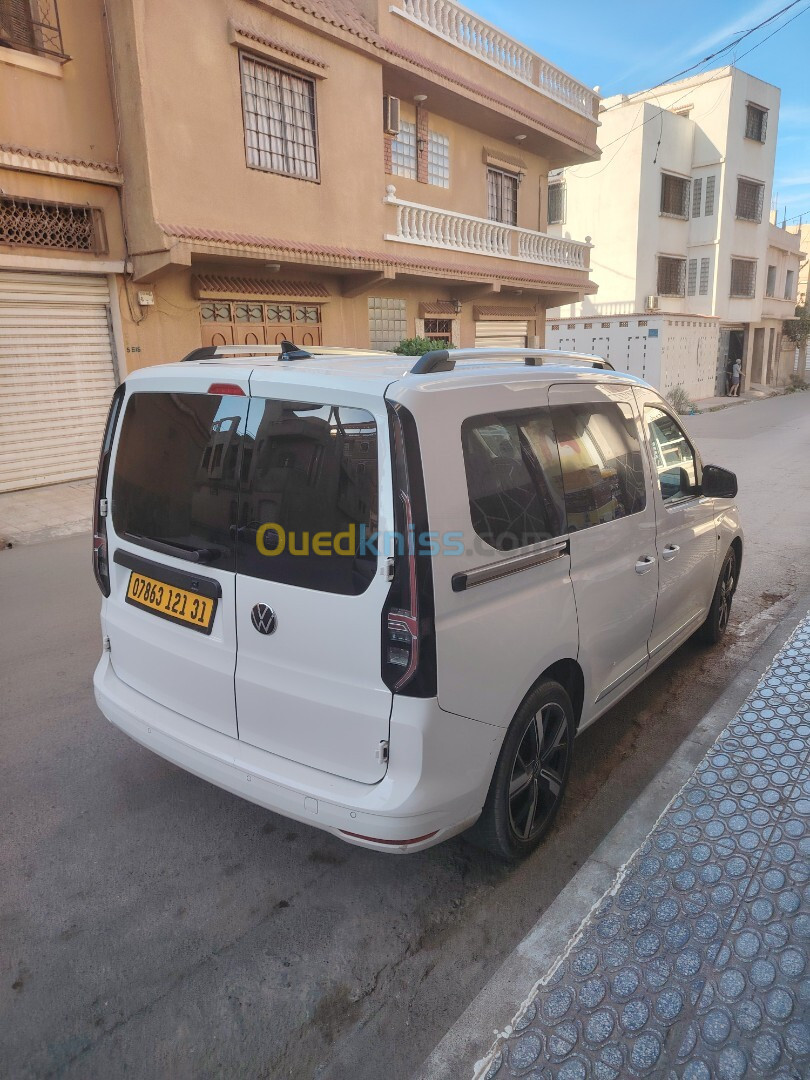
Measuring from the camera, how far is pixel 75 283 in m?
9.76

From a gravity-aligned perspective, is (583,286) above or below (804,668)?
above

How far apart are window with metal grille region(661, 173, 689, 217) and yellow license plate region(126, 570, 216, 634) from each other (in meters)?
29.4

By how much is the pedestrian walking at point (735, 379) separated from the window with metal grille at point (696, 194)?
622 cm

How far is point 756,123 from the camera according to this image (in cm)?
2905

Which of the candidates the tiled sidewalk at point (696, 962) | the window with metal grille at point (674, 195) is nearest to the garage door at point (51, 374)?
the tiled sidewalk at point (696, 962)

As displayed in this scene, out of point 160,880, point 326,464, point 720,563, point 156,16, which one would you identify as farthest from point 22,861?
point 156,16

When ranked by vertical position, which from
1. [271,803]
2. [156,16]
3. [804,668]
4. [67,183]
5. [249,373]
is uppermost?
[156,16]

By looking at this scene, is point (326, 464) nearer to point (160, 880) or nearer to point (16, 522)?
point (160, 880)

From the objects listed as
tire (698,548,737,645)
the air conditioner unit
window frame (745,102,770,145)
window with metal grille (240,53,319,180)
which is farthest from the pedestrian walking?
tire (698,548,737,645)

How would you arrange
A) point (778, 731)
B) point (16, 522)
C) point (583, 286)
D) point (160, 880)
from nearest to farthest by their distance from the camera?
point (160, 880) → point (778, 731) → point (16, 522) → point (583, 286)

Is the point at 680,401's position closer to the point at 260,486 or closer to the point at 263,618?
the point at 260,486

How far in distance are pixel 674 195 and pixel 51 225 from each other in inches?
1009

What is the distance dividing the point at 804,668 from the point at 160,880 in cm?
376

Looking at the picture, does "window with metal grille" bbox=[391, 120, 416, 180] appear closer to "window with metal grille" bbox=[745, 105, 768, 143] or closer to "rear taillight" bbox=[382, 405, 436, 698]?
"rear taillight" bbox=[382, 405, 436, 698]
